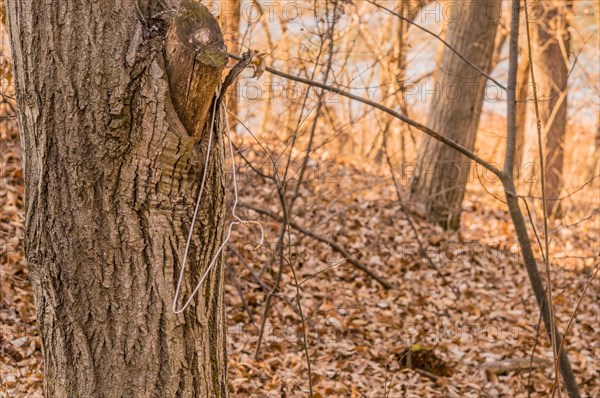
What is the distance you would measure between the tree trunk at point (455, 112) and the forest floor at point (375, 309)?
1.11 feet

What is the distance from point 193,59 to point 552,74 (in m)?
9.10

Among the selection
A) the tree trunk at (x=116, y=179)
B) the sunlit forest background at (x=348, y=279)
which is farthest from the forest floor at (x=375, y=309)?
the tree trunk at (x=116, y=179)

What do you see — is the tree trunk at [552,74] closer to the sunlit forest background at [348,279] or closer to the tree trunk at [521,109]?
the tree trunk at [521,109]

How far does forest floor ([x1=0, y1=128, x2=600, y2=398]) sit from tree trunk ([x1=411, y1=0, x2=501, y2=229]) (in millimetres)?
337

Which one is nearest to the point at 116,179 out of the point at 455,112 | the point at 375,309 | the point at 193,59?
the point at 193,59

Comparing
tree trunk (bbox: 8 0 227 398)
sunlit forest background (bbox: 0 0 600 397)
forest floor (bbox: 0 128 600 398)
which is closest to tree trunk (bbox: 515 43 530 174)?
sunlit forest background (bbox: 0 0 600 397)

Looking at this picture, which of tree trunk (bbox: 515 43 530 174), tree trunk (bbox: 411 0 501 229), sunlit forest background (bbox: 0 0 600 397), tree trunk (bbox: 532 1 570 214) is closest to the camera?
sunlit forest background (bbox: 0 0 600 397)

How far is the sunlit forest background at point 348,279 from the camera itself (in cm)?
458

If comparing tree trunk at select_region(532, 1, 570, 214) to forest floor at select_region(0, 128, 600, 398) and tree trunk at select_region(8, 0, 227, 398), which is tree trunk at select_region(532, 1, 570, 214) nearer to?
forest floor at select_region(0, 128, 600, 398)

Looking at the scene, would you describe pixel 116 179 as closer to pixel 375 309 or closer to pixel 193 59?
pixel 193 59

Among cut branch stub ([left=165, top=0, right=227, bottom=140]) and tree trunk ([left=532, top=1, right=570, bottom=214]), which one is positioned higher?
tree trunk ([left=532, top=1, right=570, bottom=214])

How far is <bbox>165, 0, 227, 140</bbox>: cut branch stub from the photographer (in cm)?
198

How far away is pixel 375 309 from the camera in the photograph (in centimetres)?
596

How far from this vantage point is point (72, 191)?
2078mm
